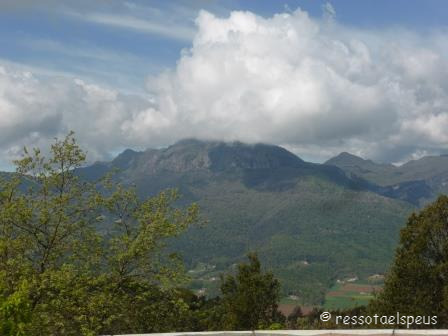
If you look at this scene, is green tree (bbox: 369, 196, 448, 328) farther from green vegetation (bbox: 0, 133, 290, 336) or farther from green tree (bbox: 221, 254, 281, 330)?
green vegetation (bbox: 0, 133, 290, 336)

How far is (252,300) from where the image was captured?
151ft

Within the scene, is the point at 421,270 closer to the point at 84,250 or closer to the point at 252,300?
the point at 252,300

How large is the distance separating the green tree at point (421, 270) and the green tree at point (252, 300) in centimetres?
1283

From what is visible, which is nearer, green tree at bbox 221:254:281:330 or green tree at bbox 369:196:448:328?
green tree at bbox 369:196:448:328

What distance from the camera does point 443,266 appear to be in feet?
106

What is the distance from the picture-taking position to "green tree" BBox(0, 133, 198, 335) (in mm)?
19859

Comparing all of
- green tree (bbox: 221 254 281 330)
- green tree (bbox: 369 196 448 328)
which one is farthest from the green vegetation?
green tree (bbox: 221 254 281 330)

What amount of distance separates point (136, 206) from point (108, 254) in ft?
8.71

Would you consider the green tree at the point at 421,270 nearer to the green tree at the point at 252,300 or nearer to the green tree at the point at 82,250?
the green tree at the point at 252,300

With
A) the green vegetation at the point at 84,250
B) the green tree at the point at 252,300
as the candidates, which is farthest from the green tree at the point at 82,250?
the green tree at the point at 252,300

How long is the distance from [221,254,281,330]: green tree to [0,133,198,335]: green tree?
2363cm

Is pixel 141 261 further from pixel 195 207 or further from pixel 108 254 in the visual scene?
pixel 195 207

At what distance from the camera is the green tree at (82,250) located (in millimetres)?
19859

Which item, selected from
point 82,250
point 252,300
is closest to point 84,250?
point 82,250
